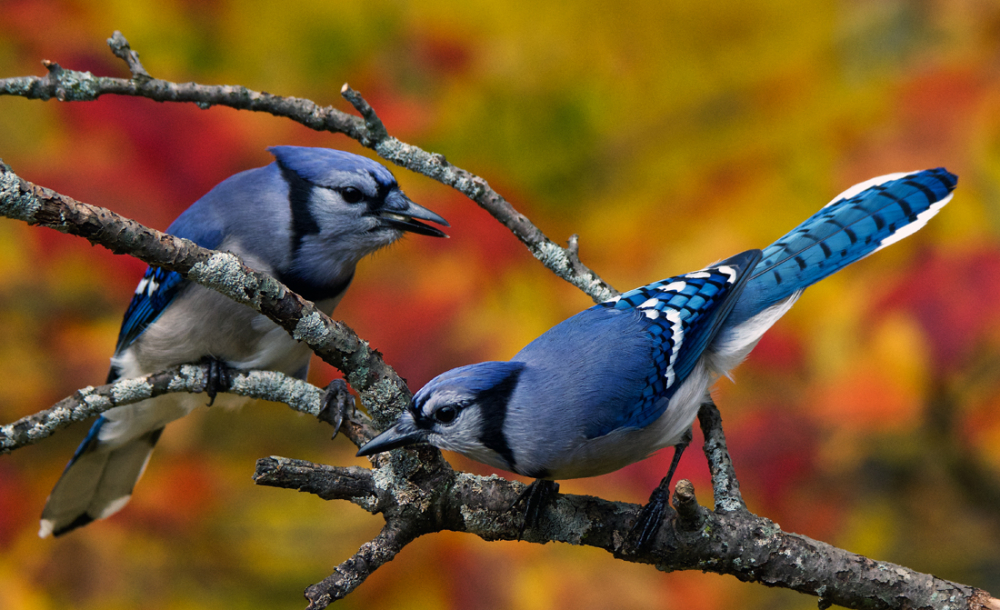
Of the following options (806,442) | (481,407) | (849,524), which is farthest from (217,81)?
(849,524)

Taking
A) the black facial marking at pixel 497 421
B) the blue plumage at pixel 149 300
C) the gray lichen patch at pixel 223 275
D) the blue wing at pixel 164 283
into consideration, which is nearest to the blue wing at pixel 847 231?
the black facial marking at pixel 497 421

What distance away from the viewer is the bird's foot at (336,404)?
173cm

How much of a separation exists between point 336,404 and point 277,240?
20.9 inches

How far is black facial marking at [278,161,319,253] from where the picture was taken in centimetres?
206

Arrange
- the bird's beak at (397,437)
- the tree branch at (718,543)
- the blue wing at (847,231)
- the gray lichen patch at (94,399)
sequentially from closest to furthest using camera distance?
the bird's beak at (397,437) < the tree branch at (718,543) < the gray lichen patch at (94,399) < the blue wing at (847,231)

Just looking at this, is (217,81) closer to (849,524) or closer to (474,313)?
(474,313)

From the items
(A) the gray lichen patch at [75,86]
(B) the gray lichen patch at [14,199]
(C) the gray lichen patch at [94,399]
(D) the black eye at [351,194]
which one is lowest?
(C) the gray lichen patch at [94,399]

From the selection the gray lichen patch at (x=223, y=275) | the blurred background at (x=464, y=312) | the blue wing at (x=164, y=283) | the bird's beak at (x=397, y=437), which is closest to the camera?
the gray lichen patch at (x=223, y=275)

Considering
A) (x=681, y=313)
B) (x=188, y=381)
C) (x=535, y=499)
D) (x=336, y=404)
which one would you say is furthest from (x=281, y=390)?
(x=681, y=313)

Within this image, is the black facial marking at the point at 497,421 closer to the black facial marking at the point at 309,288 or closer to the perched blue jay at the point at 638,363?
the perched blue jay at the point at 638,363

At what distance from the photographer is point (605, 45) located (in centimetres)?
381

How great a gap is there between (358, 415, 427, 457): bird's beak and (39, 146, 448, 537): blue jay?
2.24ft

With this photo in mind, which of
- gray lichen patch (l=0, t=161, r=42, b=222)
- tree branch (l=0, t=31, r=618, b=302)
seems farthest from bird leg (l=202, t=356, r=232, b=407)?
gray lichen patch (l=0, t=161, r=42, b=222)

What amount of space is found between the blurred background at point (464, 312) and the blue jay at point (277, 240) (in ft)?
2.21
